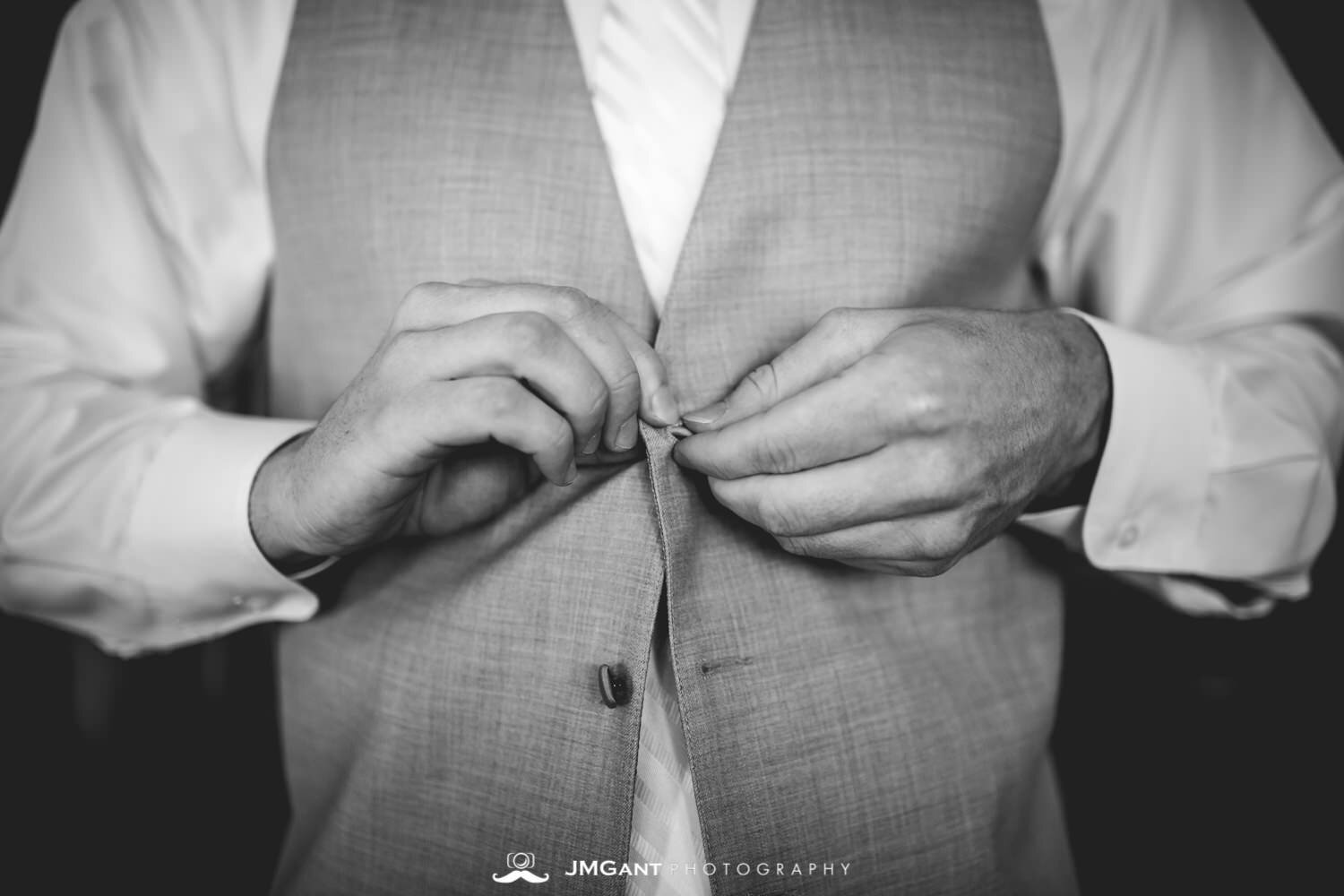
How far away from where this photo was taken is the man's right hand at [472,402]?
0.56 meters

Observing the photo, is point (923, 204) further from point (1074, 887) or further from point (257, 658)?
point (257, 658)

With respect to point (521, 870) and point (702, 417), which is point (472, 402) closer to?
point (702, 417)

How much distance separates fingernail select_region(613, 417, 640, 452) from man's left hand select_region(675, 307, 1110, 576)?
0.13 ft

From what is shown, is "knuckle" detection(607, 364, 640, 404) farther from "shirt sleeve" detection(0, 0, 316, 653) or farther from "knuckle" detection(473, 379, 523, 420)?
"shirt sleeve" detection(0, 0, 316, 653)

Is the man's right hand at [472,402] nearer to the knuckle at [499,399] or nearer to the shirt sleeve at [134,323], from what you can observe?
the knuckle at [499,399]

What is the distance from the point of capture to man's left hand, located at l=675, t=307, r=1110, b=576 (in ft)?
1.92

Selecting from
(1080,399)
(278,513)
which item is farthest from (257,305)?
(1080,399)

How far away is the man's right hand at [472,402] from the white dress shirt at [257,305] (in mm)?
155

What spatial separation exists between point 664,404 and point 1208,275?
0.68 meters

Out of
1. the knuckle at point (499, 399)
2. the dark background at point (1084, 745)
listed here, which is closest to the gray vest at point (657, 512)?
the knuckle at point (499, 399)

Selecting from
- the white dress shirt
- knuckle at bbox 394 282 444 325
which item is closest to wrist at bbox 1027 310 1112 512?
the white dress shirt

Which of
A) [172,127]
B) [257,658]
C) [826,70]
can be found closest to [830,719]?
[826,70]

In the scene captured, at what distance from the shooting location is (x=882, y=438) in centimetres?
59

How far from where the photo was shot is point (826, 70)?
2.32 ft
